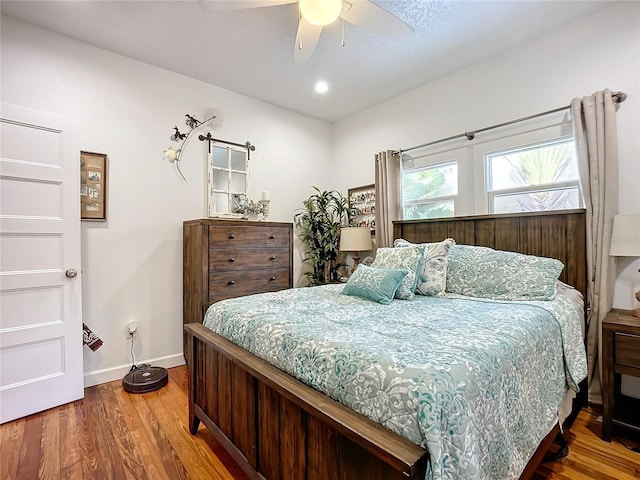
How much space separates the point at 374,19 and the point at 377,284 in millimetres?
1599

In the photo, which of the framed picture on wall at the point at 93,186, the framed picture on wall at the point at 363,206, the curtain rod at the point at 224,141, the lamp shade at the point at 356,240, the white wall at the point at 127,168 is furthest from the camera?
the framed picture on wall at the point at 363,206

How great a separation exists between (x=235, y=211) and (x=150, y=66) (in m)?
1.57

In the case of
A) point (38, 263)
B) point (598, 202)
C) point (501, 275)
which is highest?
point (598, 202)

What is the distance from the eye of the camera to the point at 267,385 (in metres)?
1.34

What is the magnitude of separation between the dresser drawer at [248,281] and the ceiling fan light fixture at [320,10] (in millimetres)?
2074

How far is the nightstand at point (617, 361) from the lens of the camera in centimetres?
184

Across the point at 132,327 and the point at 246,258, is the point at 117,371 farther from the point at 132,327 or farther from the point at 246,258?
the point at 246,258

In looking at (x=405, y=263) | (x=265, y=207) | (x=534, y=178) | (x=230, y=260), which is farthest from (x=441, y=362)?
(x=265, y=207)

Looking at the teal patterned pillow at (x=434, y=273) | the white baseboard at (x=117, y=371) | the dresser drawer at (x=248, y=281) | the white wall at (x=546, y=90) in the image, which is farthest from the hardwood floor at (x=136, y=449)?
the teal patterned pillow at (x=434, y=273)

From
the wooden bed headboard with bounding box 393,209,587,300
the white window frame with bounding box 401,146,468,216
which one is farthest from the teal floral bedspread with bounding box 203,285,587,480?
the white window frame with bounding box 401,146,468,216

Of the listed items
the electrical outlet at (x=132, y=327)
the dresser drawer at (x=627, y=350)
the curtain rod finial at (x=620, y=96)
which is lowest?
the electrical outlet at (x=132, y=327)

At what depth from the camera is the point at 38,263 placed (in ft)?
7.51

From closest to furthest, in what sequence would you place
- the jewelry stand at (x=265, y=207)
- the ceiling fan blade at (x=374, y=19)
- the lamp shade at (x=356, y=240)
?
the ceiling fan blade at (x=374, y=19)
the jewelry stand at (x=265, y=207)
the lamp shade at (x=356, y=240)

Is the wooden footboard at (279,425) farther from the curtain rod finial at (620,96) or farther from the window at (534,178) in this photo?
the curtain rod finial at (620,96)
